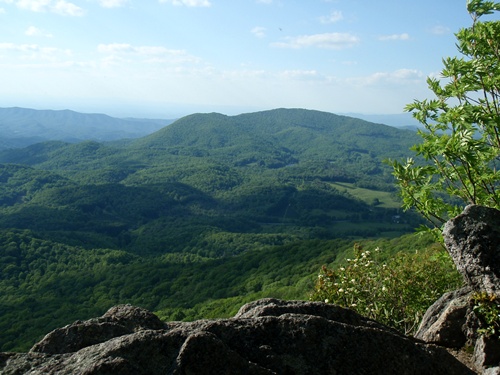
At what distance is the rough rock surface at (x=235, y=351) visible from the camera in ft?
14.7

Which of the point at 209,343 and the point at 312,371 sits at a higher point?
the point at 209,343

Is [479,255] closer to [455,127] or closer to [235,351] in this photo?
[455,127]

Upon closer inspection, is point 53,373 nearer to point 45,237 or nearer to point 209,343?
point 209,343

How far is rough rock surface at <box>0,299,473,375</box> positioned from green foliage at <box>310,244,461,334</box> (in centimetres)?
647

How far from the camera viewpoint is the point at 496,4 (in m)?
9.29

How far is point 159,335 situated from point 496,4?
10.1m

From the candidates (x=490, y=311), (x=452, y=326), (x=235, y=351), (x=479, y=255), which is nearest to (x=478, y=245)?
(x=479, y=255)

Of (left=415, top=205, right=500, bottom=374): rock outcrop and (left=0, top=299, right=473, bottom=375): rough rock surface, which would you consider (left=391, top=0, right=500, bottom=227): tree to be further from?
(left=0, top=299, right=473, bottom=375): rough rock surface

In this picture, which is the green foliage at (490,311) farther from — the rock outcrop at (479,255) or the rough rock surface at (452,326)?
the rough rock surface at (452,326)

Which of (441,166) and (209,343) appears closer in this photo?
(209,343)

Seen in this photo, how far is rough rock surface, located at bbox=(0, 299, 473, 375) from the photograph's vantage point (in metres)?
4.47

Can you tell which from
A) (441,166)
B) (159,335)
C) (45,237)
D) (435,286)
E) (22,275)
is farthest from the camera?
(45,237)

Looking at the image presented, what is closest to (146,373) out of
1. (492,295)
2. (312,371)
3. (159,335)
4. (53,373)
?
(159,335)

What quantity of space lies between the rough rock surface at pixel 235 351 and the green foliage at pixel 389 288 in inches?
255
